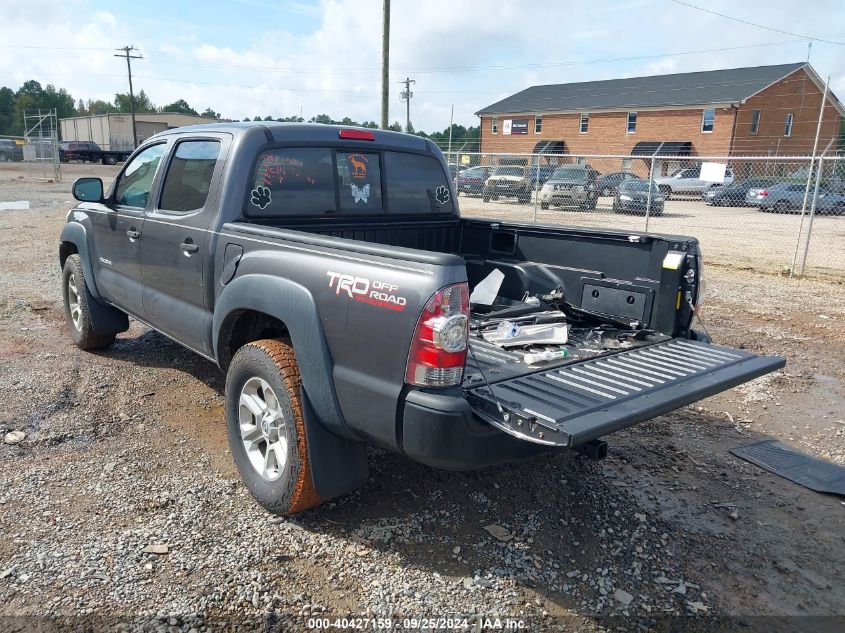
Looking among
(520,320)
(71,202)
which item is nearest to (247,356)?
(520,320)

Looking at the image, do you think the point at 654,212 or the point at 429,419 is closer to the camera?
the point at 429,419

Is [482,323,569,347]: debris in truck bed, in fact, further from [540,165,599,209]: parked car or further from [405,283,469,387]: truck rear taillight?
[540,165,599,209]: parked car

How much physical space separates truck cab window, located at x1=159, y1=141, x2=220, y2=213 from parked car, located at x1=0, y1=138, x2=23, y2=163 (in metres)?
54.4

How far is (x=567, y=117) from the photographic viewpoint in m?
47.0

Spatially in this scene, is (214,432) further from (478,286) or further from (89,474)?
(478,286)

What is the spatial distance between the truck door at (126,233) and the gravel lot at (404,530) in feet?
2.59

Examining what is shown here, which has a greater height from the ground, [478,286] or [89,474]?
[478,286]

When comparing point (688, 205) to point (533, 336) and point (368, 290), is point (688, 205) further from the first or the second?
point (368, 290)

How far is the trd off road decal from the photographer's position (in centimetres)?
267

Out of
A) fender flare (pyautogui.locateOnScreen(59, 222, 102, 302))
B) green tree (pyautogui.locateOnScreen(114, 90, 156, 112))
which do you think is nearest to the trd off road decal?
fender flare (pyautogui.locateOnScreen(59, 222, 102, 302))

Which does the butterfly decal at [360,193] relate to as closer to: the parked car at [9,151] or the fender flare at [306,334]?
→ the fender flare at [306,334]

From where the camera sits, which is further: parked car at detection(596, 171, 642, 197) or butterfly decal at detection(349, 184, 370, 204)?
parked car at detection(596, 171, 642, 197)

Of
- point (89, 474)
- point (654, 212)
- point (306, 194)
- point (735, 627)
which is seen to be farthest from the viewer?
point (654, 212)

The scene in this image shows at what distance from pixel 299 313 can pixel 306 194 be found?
4.31ft
